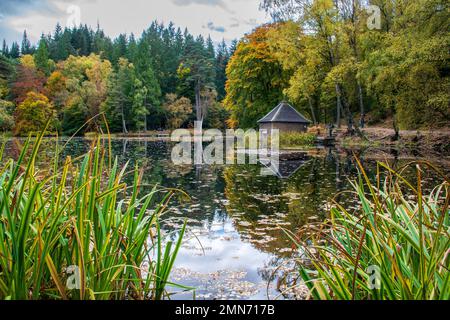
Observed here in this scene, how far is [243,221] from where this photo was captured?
5.30 metres

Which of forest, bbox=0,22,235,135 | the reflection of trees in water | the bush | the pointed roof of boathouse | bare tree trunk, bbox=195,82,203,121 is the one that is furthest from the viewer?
bare tree trunk, bbox=195,82,203,121

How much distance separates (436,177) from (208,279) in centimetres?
783

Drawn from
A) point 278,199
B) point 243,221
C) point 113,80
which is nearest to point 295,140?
point 278,199

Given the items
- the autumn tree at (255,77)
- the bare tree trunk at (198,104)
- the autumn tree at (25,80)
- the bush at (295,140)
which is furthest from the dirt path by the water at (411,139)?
the autumn tree at (25,80)

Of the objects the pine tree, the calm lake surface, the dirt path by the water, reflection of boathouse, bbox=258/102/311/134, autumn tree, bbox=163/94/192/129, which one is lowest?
the calm lake surface

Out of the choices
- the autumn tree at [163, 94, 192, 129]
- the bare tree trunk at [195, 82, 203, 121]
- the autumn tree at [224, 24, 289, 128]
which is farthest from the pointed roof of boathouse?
the bare tree trunk at [195, 82, 203, 121]

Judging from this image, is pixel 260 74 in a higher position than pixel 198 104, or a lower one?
higher

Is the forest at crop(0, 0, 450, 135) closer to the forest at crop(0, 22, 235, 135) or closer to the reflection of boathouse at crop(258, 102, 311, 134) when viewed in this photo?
the forest at crop(0, 22, 235, 135)

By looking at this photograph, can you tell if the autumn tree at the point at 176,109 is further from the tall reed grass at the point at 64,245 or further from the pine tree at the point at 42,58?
the tall reed grass at the point at 64,245

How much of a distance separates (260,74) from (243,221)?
1031 inches

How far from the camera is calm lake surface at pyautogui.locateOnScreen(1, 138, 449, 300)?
314 centimetres

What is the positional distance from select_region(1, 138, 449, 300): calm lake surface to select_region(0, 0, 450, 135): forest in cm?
174

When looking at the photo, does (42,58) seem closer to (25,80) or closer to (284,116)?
(25,80)

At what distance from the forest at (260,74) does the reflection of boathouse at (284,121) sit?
1.48m
